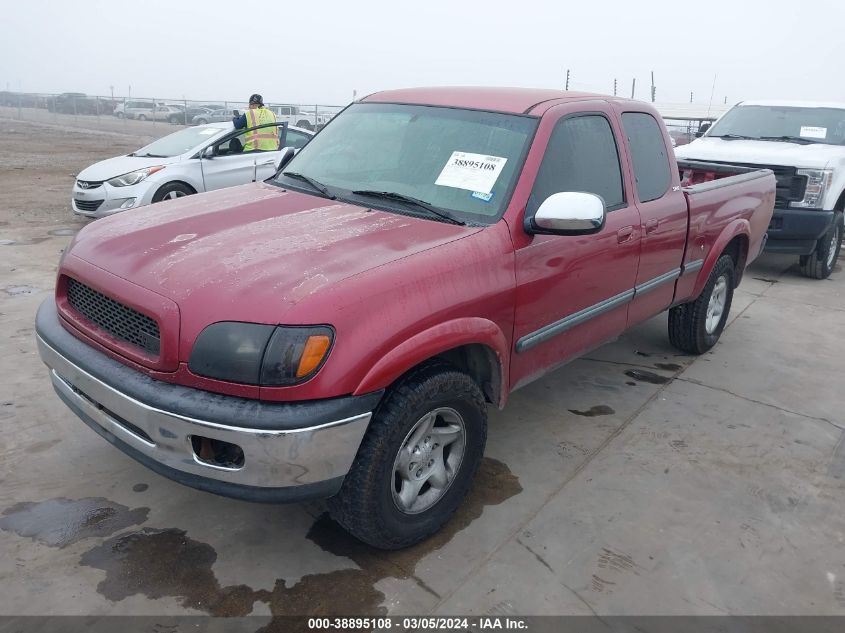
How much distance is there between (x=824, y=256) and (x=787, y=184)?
959 millimetres

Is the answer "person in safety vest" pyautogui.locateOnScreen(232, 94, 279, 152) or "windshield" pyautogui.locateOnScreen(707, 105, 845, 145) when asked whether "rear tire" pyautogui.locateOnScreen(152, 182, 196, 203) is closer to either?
"person in safety vest" pyautogui.locateOnScreen(232, 94, 279, 152)

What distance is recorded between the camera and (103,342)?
105 inches

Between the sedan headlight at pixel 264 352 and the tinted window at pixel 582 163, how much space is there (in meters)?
1.31

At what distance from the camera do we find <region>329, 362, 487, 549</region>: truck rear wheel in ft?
8.36

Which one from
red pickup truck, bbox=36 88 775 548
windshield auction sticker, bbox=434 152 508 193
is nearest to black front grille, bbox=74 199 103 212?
red pickup truck, bbox=36 88 775 548

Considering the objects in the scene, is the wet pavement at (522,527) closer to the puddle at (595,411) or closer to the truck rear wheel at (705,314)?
the puddle at (595,411)

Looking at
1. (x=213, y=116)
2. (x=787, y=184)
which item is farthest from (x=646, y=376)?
(x=213, y=116)

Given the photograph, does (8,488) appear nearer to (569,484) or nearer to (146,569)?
(146,569)

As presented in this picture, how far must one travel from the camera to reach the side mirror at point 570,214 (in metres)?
2.92

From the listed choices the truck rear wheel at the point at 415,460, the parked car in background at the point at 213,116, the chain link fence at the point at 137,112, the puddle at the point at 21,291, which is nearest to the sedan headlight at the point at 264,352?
the truck rear wheel at the point at 415,460

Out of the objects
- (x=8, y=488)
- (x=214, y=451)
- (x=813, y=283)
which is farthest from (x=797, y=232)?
(x=8, y=488)

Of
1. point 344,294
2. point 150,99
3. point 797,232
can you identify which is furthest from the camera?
point 150,99

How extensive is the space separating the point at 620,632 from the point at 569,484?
0.97m

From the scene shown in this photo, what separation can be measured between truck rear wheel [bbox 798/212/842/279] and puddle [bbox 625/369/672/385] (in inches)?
153
